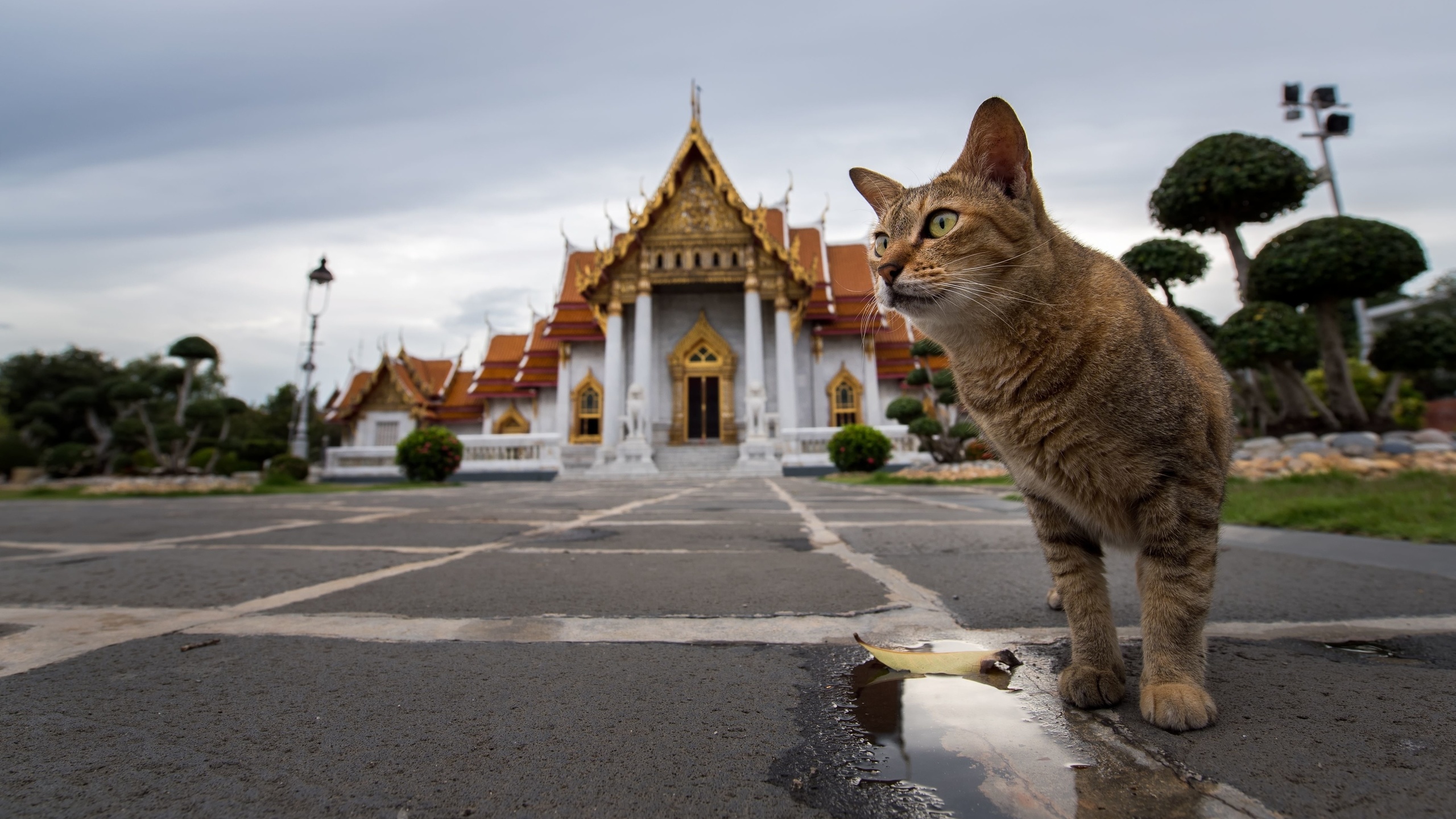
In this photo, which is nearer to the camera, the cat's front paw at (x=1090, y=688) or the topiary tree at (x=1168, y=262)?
the cat's front paw at (x=1090, y=688)

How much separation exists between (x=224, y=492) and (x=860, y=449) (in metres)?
9.63

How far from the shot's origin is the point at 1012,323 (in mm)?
1158

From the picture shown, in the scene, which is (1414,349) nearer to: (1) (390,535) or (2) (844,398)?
(1) (390,535)

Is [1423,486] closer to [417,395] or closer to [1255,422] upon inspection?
[1255,422]

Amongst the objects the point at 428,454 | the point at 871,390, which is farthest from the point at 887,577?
the point at 871,390

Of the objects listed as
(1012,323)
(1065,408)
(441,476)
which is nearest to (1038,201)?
(1012,323)

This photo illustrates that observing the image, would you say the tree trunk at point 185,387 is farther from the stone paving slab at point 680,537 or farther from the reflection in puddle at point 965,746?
the reflection in puddle at point 965,746

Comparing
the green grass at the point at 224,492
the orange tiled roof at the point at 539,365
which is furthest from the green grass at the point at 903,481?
the orange tiled roof at the point at 539,365

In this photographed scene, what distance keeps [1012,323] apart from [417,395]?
22.8 meters

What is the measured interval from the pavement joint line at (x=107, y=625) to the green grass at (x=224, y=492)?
7415 millimetres

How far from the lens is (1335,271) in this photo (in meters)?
7.58

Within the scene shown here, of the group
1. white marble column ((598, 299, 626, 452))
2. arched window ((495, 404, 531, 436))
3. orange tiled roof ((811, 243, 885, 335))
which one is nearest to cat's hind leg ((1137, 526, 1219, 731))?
white marble column ((598, 299, 626, 452))

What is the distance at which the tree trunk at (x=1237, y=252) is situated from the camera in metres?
9.09

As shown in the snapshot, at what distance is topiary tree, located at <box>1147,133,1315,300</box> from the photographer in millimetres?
8367
